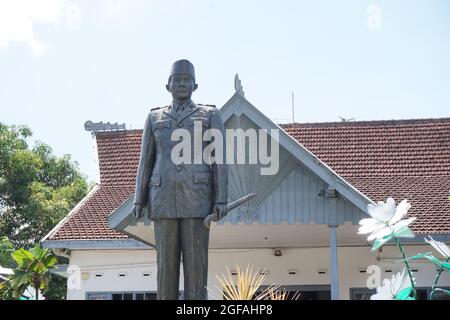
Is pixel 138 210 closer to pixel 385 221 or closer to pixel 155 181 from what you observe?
pixel 155 181

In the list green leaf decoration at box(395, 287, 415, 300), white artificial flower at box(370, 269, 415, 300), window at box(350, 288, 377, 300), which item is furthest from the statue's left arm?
window at box(350, 288, 377, 300)

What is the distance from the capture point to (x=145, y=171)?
7168 millimetres

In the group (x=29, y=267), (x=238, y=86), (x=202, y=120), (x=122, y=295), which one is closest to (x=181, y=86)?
(x=202, y=120)

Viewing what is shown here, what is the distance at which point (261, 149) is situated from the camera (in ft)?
53.4

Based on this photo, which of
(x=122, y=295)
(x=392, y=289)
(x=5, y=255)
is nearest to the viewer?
(x=392, y=289)

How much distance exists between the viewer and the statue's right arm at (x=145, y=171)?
7.11 metres

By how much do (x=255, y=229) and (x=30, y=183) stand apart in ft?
48.2

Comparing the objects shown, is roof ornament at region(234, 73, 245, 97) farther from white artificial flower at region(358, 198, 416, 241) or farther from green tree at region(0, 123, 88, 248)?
green tree at region(0, 123, 88, 248)

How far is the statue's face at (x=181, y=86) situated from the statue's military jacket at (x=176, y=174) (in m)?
0.10

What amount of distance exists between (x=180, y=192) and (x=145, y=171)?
0.43 m
